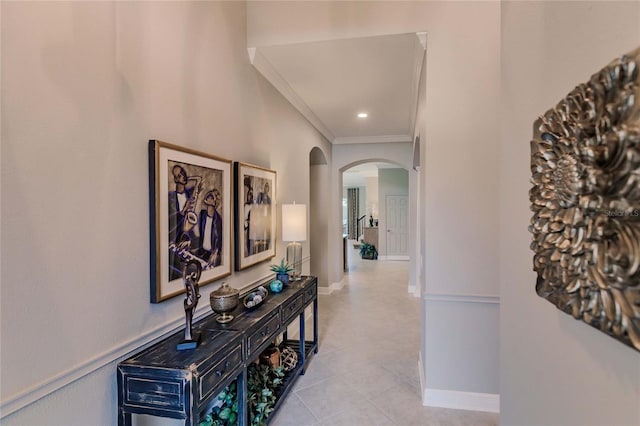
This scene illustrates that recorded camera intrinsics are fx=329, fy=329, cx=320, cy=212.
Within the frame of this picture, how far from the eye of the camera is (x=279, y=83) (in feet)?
11.6

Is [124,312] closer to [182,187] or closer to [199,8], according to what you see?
[182,187]

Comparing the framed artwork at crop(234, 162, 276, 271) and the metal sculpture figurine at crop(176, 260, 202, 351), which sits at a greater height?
the framed artwork at crop(234, 162, 276, 271)

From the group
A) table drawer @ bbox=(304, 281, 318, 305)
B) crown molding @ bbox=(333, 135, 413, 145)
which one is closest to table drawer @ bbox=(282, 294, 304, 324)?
table drawer @ bbox=(304, 281, 318, 305)

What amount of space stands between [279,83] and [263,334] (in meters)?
2.56

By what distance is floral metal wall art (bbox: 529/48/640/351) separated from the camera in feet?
1.68

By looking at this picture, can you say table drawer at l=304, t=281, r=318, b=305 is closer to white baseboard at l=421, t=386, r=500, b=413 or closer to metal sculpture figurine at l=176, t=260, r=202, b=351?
white baseboard at l=421, t=386, r=500, b=413

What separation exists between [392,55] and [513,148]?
7.41ft

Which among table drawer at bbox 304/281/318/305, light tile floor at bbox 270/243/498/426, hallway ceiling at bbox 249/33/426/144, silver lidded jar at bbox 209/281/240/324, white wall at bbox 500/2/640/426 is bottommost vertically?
light tile floor at bbox 270/243/498/426

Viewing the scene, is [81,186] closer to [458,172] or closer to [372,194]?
[458,172]

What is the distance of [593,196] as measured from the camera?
23.8 inches

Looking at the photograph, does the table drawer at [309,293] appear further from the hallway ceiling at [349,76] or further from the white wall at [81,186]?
the hallway ceiling at [349,76]

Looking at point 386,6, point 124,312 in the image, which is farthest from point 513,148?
point 386,6

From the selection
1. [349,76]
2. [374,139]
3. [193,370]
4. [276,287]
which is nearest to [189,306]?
[193,370]

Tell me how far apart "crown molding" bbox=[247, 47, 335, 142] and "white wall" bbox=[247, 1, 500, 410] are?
0.77m
